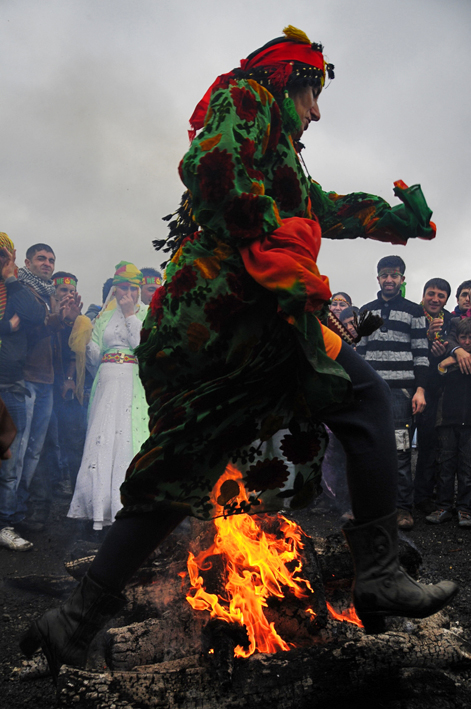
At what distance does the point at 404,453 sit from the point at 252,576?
324 centimetres

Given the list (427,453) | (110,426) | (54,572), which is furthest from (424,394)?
(54,572)

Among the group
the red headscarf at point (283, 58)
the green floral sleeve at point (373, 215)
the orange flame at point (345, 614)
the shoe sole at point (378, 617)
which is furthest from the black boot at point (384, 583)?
the red headscarf at point (283, 58)

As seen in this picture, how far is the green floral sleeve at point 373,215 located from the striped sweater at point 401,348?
3.33 metres

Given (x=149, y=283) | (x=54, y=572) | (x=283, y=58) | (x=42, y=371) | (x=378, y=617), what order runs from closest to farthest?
(x=378, y=617) → (x=283, y=58) → (x=54, y=572) → (x=42, y=371) → (x=149, y=283)

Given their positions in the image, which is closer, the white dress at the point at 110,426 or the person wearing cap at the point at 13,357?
the person wearing cap at the point at 13,357

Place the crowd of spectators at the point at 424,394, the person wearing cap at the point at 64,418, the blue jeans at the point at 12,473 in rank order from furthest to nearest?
the person wearing cap at the point at 64,418 < the crowd of spectators at the point at 424,394 < the blue jeans at the point at 12,473

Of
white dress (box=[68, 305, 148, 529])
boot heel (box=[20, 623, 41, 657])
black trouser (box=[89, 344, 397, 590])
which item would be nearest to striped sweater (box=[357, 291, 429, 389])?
white dress (box=[68, 305, 148, 529])

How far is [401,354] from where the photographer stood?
17.0ft

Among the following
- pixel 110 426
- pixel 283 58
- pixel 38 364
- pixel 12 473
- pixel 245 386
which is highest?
pixel 283 58

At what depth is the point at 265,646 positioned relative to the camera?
5.98ft

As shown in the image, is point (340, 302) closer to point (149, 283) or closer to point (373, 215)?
point (149, 283)

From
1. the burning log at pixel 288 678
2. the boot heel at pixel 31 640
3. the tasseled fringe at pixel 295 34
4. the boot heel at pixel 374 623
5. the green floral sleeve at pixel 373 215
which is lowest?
the burning log at pixel 288 678

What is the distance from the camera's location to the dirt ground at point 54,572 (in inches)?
73.8

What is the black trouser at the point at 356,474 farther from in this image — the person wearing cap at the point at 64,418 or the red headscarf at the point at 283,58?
the person wearing cap at the point at 64,418
